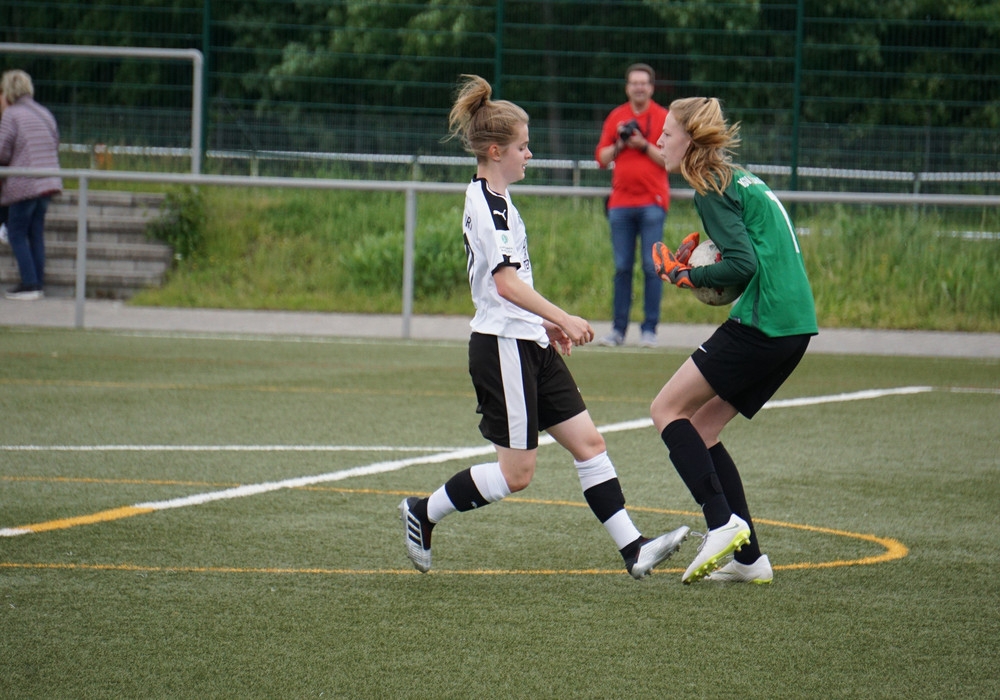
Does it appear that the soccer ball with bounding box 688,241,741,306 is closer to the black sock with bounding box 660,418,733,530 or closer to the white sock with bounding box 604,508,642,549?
the black sock with bounding box 660,418,733,530

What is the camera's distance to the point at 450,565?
193 inches

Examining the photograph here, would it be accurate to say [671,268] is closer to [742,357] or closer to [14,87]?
[742,357]

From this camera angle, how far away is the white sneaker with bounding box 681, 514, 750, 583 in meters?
4.45

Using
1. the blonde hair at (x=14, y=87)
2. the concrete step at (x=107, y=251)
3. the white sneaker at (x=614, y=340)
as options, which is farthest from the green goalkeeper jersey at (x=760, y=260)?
the blonde hair at (x=14, y=87)

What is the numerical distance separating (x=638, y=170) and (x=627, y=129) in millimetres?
361

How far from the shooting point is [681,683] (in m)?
3.60

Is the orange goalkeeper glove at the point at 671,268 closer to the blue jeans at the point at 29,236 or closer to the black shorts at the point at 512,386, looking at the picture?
the black shorts at the point at 512,386

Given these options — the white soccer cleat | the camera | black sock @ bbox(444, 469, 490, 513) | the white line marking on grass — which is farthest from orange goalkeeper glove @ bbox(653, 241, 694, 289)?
the camera

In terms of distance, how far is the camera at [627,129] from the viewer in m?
11.2

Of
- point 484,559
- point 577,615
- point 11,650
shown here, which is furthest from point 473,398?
point 11,650

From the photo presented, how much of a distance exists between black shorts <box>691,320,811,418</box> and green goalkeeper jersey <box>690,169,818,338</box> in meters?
0.04

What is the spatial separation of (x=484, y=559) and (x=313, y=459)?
6.94 ft

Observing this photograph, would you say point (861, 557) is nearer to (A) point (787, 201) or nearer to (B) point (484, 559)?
(B) point (484, 559)

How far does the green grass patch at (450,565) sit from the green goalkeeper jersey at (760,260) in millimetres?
935
